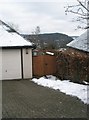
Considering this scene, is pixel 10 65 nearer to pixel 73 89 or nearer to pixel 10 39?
pixel 10 39

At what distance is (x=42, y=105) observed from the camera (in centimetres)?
1284

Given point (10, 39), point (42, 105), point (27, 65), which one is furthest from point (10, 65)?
point (42, 105)

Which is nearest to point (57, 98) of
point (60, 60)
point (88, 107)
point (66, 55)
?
point (88, 107)

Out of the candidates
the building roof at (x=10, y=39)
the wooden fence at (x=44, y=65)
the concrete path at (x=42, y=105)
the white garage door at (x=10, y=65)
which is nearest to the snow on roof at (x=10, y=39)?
the building roof at (x=10, y=39)

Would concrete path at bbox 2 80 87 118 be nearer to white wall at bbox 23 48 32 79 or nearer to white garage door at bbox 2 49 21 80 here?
white garage door at bbox 2 49 21 80

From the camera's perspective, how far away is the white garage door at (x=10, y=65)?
Answer: 24.5 m

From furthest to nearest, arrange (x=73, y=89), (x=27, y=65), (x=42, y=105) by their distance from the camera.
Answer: (x=27, y=65)
(x=73, y=89)
(x=42, y=105)

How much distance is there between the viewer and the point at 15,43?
81.7 feet

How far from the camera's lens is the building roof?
81.0ft

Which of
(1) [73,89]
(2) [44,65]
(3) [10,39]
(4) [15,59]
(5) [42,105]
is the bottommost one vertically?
(5) [42,105]

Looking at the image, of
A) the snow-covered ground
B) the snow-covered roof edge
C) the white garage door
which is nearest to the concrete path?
the snow-covered ground

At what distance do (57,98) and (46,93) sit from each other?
184cm

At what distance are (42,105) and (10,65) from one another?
12.2 meters

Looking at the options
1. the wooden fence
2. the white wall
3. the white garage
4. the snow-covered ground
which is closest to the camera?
the snow-covered ground
